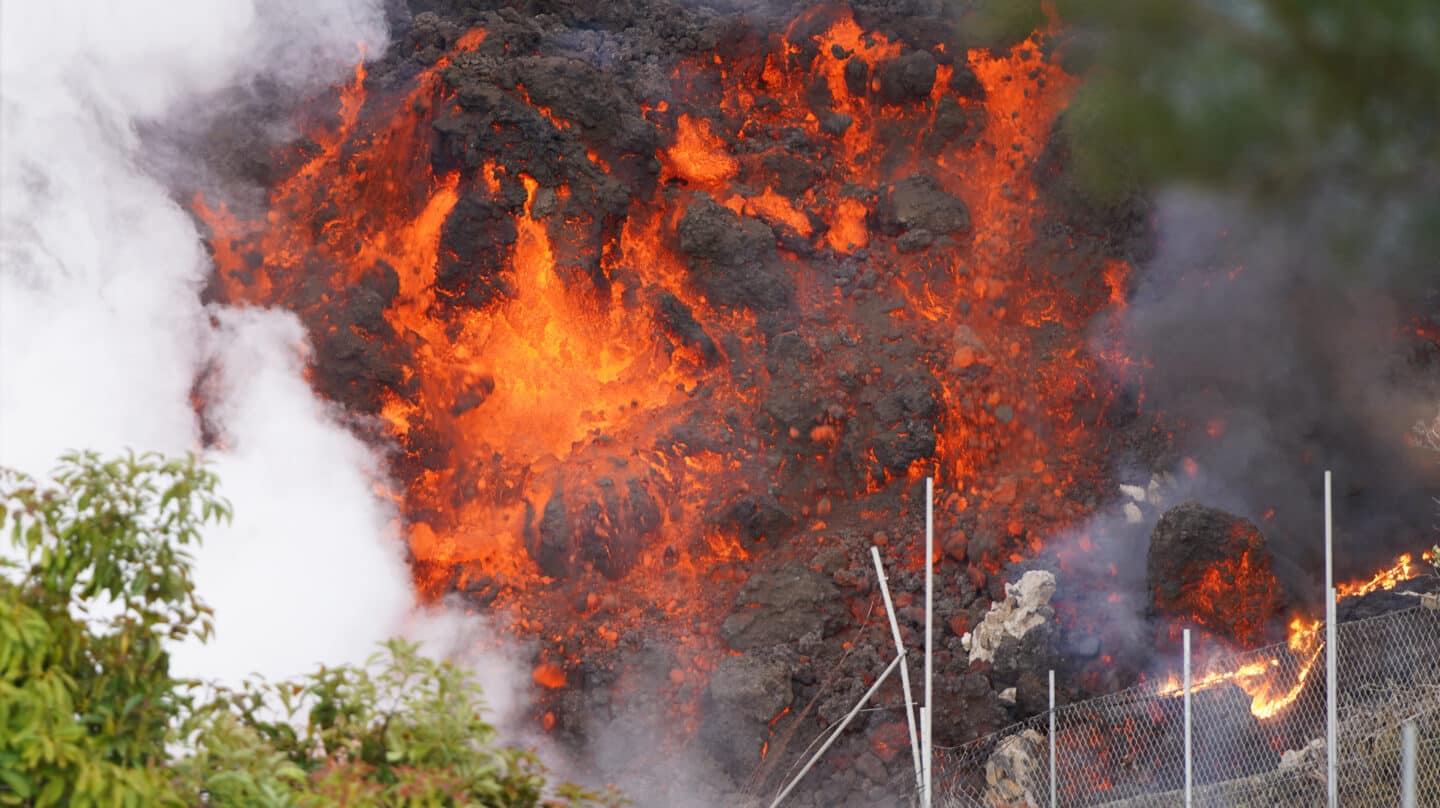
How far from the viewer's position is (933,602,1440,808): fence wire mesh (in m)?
11.4

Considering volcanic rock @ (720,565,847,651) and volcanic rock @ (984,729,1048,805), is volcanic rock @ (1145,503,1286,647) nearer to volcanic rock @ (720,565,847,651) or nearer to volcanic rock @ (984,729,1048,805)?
volcanic rock @ (984,729,1048,805)

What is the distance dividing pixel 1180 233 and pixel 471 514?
8.54 meters

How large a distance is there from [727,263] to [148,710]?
12.3m

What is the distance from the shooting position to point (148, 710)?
4.13 metres

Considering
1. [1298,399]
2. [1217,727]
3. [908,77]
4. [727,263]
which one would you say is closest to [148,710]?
[1217,727]

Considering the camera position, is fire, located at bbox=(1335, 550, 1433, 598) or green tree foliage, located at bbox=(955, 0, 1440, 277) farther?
fire, located at bbox=(1335, 550, 1433, 598)

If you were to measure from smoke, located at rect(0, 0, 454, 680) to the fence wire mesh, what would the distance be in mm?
6201

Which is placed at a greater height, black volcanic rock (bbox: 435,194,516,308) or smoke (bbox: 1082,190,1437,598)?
black volcanic rock (bbox: 435,194,516,308)

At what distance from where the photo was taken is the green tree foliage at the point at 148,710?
3.81 m

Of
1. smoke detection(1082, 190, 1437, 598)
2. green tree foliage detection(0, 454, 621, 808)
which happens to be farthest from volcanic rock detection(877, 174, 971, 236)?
green tree foliage detection(0, 454, 621, 808)

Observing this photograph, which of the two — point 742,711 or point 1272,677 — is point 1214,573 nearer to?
point 1272,677

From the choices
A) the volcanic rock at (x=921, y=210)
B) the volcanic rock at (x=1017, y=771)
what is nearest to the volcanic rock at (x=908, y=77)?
the volcanic rock at (x=921, y=210)

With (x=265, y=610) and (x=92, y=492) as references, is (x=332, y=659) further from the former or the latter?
(x=92, y=492)

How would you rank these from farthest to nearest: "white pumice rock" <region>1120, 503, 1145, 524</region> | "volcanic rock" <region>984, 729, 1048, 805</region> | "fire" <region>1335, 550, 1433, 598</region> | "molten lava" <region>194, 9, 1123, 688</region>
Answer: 1. "molten lava" <region>194, 9, 1123, 688</region>
2. "white pumice rock" <region>1120, 503, 1145, 524</region>
3. "fire" <region>1335, 550, 1433, 598</region>
4. "volcanic rock" <region>984, 729, 1048, 805</region>
